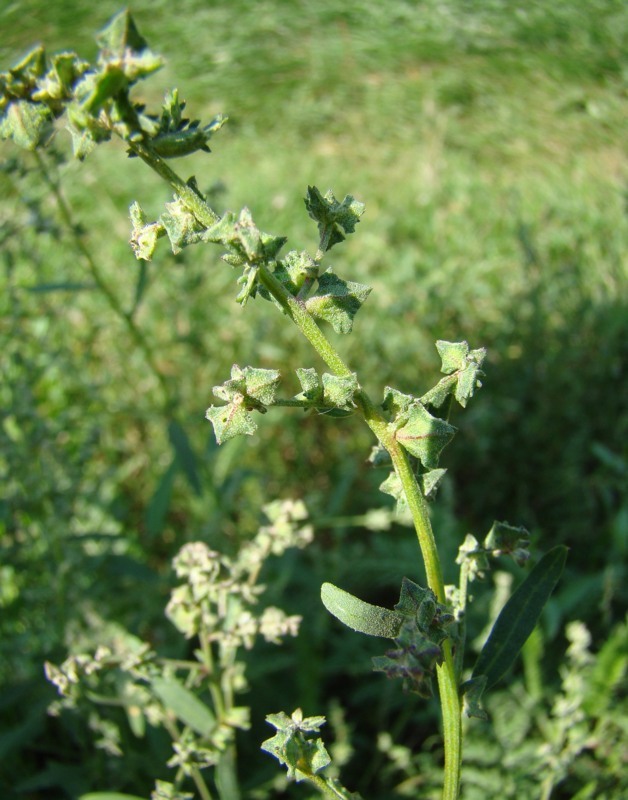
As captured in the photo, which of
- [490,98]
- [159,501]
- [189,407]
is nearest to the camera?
[159,501]

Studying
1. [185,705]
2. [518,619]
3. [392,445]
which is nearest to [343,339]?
[185,705]

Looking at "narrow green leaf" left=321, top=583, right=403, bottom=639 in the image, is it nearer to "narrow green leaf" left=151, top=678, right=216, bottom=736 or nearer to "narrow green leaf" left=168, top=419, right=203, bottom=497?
"narrow green leaf" left=151, top=678, right=216, bottom=736

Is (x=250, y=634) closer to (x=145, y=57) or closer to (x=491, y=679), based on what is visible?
(x=491, y=679)

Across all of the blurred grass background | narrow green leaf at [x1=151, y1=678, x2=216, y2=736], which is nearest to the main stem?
narrow green leaf at [x1=151, y1=678, x2=216, y2=736]

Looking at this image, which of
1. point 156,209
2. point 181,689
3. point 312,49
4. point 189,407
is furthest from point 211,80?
point 181,689

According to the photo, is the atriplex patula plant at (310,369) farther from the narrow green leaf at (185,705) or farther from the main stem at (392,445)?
the narrow green leaf at (185,705)

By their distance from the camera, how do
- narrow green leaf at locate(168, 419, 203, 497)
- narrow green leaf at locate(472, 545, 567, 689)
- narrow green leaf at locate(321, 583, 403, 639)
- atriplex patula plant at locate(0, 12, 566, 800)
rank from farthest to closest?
narrow green leaf at locate(168, 419, 203, 497)
narrow green leaf at locate(472, 545, 567, 689)
narrow green leaf at locate(321, 583, 403, 639)
atriplex patula plant at locate(0, 12, 566, 800)

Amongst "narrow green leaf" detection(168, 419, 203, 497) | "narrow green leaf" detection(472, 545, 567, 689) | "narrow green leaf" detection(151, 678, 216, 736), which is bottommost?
"narrow green leaf" detection(168, 419, 203, 497)
